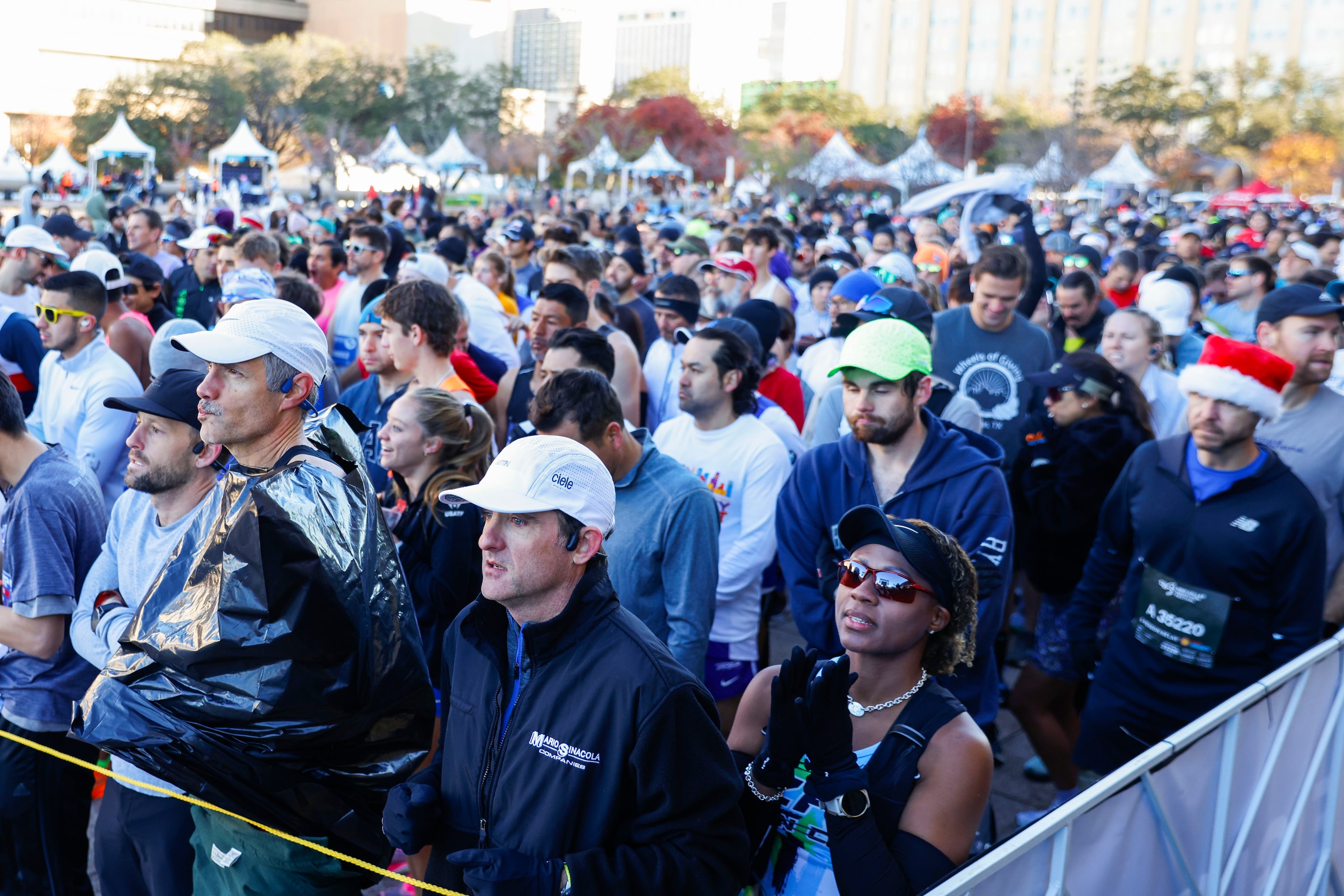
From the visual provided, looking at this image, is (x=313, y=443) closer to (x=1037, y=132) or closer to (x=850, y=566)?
(x=850, y=566)

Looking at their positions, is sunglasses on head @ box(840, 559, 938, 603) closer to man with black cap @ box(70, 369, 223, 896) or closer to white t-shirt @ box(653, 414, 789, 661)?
white t-shirt @ box(653, 414, 789, 661)

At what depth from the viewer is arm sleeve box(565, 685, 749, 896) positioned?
2.08 meters

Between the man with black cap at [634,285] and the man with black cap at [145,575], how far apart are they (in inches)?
170

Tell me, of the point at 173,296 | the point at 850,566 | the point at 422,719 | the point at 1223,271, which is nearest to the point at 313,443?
the point at 422,719

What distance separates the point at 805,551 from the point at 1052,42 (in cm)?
11281

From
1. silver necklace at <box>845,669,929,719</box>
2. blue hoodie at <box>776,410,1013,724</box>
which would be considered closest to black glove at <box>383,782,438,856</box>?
silver necklace at <box>845,669,929,719</box>

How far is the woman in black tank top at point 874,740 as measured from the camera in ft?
7.24

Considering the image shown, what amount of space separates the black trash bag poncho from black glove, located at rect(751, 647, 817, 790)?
86 cm

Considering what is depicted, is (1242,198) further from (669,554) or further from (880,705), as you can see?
(880,705)

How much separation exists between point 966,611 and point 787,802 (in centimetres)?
66

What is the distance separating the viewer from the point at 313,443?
2.57 m

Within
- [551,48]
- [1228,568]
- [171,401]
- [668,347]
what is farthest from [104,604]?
[551,48]

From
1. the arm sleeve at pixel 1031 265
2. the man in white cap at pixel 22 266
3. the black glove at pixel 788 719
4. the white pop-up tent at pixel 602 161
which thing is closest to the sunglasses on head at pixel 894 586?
the black glove at pixel 788 719

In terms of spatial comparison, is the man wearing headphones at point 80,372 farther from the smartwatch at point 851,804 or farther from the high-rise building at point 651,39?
the high-rise building at point 651,39
